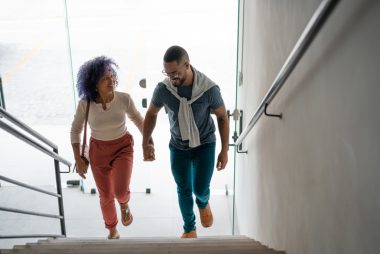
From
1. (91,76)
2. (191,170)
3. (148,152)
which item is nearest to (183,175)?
(191,170)

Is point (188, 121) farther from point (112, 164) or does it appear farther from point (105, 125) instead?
point (112, 164)

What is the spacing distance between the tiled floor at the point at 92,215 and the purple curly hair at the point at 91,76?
1.91 meters

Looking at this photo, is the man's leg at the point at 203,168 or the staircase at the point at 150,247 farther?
the man's leg at the point at 203,168

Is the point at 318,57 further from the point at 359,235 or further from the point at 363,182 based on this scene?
the point at 359,235

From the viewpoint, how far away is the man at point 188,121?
104 inches

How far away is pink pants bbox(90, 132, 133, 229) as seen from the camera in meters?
2.99

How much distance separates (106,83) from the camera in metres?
2.81

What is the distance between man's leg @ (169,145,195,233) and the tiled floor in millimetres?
1055

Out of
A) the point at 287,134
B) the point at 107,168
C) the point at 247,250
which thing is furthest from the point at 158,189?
the point at 287,134

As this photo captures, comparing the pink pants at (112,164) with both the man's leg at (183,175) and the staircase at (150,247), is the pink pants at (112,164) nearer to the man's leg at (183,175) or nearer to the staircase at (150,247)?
the man's leg at (183,175)

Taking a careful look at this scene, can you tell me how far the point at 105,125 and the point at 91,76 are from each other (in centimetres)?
38

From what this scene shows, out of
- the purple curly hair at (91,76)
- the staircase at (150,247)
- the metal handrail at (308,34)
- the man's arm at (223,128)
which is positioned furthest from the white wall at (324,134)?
the purple curly hair at (91,76)

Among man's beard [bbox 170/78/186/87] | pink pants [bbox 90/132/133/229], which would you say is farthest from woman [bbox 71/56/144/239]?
man's beard [bbox 170/78/186/87]

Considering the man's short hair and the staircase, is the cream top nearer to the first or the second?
the man's short hair
